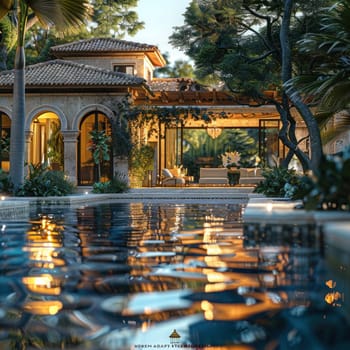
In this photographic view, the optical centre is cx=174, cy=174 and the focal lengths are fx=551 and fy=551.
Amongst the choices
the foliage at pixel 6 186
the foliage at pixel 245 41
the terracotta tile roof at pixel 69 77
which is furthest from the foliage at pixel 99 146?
the foliage at pixel 6 186

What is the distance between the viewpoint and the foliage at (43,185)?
15.4 metres

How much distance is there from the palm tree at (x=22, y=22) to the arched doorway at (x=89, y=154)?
292 inches

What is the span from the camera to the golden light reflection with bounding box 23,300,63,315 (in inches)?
140

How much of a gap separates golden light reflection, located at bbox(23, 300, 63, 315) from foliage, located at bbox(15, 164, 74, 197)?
1197cm

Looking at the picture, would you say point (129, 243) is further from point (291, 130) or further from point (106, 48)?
point (106, 48)

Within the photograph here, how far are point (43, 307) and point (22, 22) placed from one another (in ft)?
42.6

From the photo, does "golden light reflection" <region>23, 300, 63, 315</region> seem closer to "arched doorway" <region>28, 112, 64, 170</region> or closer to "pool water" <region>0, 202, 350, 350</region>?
"pool water" <region>0, 202, 350, 350</region>

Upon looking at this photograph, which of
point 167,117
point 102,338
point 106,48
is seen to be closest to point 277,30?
point 167,117

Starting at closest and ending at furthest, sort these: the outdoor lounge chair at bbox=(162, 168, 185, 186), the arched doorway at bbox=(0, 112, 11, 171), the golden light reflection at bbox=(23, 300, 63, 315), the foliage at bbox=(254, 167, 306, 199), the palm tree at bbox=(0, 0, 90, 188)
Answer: the golden light reflection at bbox=(23, 300, 63, 315), the palm tree at bbox=(0, 0, 90, 188), the foliage at bbox=(254, 167, 306, 199), the outdoor lounge chair at bbox=(162, 168, 185, 186), the arched doorway at bbox=(0, 112, 11, 171)

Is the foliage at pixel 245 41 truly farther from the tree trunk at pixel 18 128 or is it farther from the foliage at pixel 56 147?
the foliage at pixel 56 147

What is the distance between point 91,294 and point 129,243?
2704mm

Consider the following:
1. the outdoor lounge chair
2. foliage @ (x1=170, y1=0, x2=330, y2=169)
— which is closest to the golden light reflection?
foliage @ (x1=170, y1=0, x2=330, y2=169)

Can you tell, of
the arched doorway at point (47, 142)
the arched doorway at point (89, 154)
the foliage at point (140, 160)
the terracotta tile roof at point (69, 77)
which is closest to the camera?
the terracotta tile roof at point (69, 77)

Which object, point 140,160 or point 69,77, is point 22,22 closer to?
point 69,77
